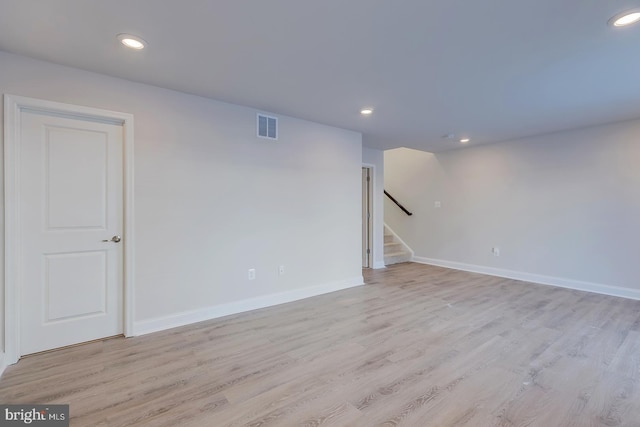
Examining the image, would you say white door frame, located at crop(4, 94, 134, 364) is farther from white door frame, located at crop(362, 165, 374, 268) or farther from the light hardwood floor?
white door frame, located at crop(362, 165, 374, 268)

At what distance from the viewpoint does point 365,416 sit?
5.82 ft

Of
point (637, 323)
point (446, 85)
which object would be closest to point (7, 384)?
point (446, 85)

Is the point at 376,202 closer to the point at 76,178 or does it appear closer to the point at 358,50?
the point at 358,50

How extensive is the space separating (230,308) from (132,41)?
8.90ft

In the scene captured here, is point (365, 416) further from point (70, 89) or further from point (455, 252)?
point (455, 252)

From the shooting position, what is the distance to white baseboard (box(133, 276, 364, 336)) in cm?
296

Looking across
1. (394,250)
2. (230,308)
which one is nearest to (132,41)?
(230,308)

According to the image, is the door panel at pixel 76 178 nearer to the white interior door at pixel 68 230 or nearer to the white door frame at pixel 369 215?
the white interior door at pixel 68 230

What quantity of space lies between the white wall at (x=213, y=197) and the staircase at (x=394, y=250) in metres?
2.30

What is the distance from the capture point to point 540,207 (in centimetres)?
495

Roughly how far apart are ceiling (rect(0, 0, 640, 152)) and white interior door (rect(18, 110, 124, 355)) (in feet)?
2.15

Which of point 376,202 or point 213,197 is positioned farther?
point 376,202

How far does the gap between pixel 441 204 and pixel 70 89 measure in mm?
6155

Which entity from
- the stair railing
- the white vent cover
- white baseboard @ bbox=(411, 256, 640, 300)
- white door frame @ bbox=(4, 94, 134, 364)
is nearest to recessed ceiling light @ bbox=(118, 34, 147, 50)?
→ white door frame @ bbox=(4, 94, 134, 364)
